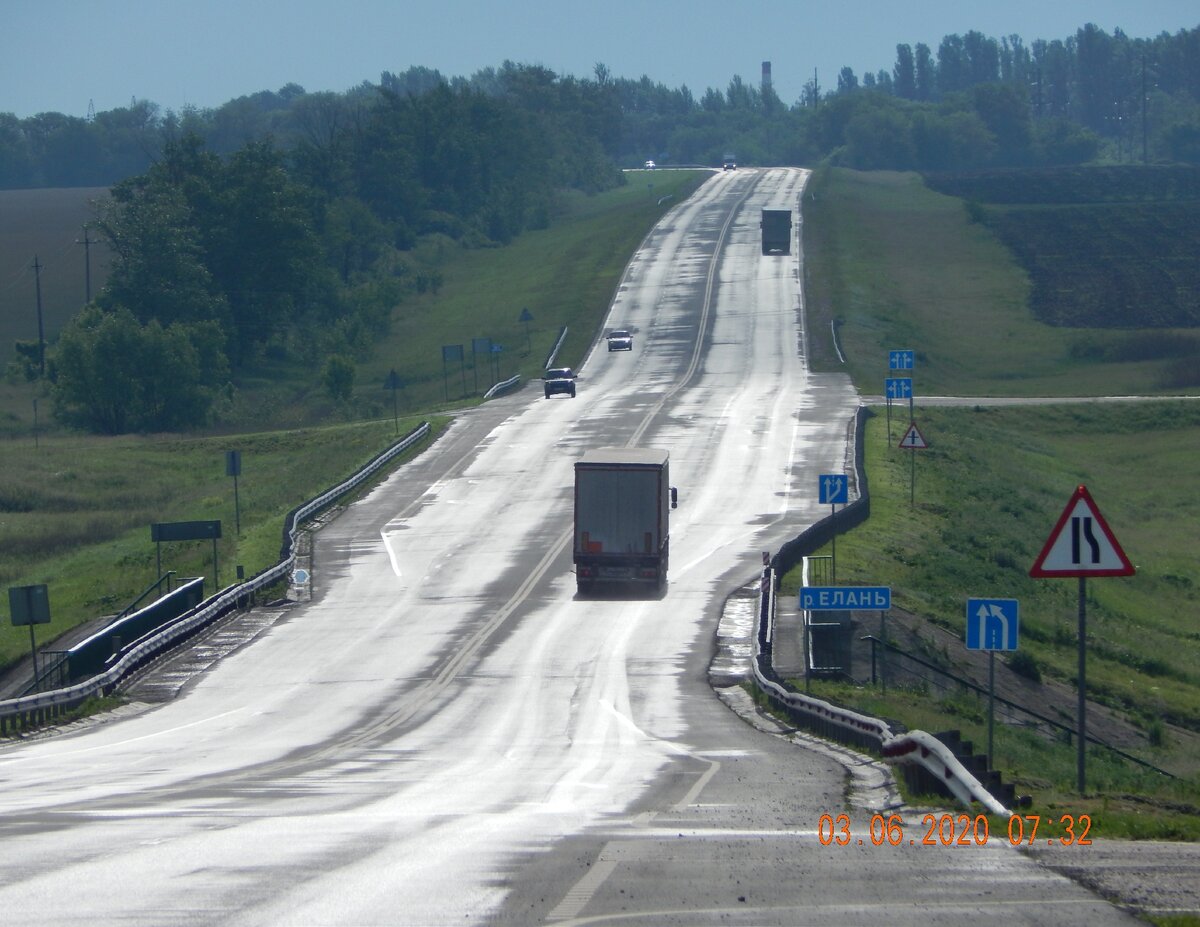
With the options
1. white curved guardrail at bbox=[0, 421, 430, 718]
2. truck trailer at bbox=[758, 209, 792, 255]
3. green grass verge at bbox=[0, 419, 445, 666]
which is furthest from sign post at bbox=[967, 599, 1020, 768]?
truck trailer at bbox=[758, 209, 792, 255]

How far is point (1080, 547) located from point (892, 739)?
4.59m

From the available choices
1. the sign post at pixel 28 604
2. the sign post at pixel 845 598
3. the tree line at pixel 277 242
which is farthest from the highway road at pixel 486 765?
the tree line at pixel 277 242

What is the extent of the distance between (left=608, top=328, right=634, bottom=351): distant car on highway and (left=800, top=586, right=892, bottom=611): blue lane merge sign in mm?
62962

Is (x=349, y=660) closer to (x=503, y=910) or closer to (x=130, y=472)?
(x=503, y=910)

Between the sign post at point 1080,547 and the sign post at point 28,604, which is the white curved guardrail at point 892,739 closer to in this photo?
the sign post at point 1080,547

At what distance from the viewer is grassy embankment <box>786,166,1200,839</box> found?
25.1 meters

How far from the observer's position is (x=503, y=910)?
9930 mm

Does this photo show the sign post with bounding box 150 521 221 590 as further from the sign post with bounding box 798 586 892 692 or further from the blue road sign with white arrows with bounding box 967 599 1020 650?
the blue road sign with white arrows with bounding box 967 599 1020 650

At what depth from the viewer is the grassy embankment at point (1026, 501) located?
25.1m

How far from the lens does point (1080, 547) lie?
45.4 ft

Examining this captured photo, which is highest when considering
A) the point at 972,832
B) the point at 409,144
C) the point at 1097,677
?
the point at 409,144

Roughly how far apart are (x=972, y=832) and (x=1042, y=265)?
10925 centimetres

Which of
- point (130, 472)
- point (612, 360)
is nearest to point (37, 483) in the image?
point (130, 472)

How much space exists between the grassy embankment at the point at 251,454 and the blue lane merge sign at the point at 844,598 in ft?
64.9
